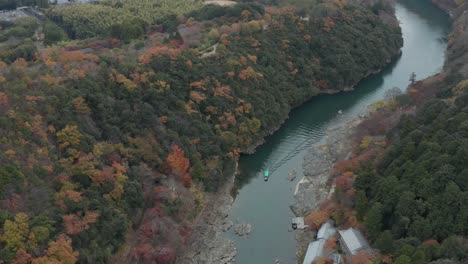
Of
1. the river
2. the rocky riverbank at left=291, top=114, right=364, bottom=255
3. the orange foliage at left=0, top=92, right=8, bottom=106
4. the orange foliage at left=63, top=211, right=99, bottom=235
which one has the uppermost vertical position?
the orange foliage at left=0, top=92, right=8, bottom=106

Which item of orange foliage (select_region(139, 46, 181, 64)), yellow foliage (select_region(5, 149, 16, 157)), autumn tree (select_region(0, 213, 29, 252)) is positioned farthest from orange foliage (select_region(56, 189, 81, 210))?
orange foliage (select_region(139, 46, 181, 64))

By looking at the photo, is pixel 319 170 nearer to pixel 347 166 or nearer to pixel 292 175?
pixel 292 175

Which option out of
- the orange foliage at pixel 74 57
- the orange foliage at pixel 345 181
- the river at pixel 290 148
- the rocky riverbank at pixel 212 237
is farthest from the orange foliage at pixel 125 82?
Result: the orange foliage at pixel 345 181

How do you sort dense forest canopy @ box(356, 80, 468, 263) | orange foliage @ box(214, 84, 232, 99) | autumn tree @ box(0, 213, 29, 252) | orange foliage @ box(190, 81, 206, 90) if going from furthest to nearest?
orange foliage @ box(214, 84, 232, 99) → orange foliage @ box(190, 81, 206, 90) → dense forest canopy @ box(356, 80, 468, 263) → autumn tree @ box(0, 213, 29, 252)

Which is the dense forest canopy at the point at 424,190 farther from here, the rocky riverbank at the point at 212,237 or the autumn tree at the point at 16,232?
the autumn tree at the point at 16,232

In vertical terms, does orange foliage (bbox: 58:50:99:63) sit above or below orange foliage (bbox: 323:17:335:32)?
above

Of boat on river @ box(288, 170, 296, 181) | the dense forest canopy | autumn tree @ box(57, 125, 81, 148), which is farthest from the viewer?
boat on river @ box(288, 170, 296, 181)

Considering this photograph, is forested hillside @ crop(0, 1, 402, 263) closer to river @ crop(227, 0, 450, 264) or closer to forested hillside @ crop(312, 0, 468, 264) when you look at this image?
river @ crop(227, 0, 450, 264)

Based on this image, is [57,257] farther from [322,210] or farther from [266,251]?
[322,210]
